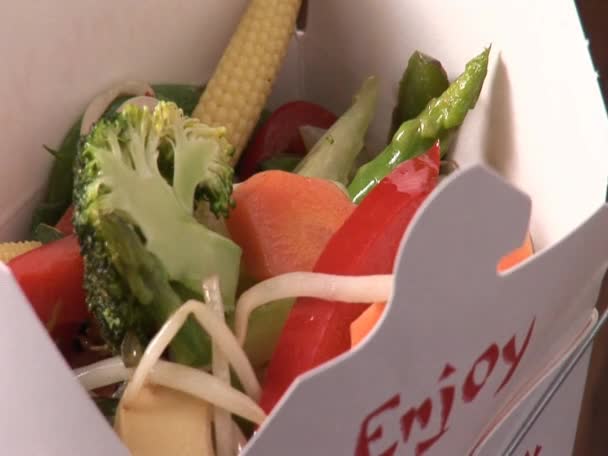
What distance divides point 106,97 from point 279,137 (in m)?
0.16

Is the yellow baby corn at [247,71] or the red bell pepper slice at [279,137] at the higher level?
the yellow baby corn at [247,71]

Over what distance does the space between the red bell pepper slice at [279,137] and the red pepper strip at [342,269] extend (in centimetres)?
25

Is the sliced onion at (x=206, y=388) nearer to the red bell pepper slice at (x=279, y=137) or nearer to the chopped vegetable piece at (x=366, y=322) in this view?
the chopped vegetable piece at (x=366, y=322)

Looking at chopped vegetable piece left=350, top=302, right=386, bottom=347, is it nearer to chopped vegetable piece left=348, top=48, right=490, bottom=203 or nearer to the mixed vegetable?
the mixed vegetable

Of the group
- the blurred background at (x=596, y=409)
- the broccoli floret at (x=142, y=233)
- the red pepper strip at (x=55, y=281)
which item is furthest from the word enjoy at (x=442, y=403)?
the blurred background at (x=596, y=409)

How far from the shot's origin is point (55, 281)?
469 mm

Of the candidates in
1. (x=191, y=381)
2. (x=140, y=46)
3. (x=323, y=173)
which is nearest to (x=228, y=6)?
(x=140, y=46)

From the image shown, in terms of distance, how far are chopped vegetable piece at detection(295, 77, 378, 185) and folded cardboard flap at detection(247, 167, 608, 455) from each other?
22cm

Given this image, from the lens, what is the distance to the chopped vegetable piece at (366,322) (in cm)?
41

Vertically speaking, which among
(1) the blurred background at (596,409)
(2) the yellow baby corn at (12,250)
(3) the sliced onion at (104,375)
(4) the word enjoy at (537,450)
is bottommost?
(1) the blurred background at (596,409)

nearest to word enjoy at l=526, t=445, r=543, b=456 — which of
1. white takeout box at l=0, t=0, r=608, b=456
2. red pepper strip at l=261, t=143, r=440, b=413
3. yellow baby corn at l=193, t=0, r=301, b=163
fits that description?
white takeout box at l=0, t=0, r=608, b=456

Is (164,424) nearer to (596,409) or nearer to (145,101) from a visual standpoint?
(145,101)

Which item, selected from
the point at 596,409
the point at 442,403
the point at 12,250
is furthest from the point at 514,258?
the point at 596,409

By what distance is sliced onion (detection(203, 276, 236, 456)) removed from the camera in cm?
41
